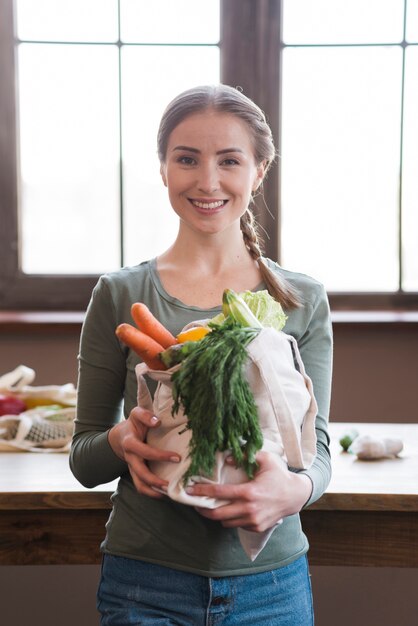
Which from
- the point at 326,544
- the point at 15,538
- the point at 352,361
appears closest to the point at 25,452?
the point at 15,538

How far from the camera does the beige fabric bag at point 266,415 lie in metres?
1.02

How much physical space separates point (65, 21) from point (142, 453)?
7.70 feet

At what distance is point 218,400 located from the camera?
0.96 meters

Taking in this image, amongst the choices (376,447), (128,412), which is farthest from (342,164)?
(128,412)

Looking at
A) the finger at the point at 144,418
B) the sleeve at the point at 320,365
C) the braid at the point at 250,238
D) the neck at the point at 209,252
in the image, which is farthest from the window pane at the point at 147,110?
the finger at the point at 144,418

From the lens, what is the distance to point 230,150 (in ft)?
4.24

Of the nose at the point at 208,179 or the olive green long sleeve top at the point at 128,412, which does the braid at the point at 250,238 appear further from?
the nose at the point at 208,179

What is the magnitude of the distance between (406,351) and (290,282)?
166 centimetres

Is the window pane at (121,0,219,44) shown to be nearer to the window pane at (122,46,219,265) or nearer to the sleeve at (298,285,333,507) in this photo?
the window pane at (122,46,219,265)

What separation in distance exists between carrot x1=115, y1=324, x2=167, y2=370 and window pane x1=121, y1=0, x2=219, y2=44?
7.32 feet

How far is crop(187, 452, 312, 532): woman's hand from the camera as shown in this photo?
1.03m

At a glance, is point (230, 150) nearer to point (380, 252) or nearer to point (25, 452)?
point (25, 452)

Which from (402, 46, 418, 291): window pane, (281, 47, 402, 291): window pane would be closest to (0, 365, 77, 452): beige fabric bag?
(281, 47, 402, 291): window pane

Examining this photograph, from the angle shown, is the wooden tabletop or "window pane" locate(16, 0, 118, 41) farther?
"window pane" locate(16, 0, 118, 41)
